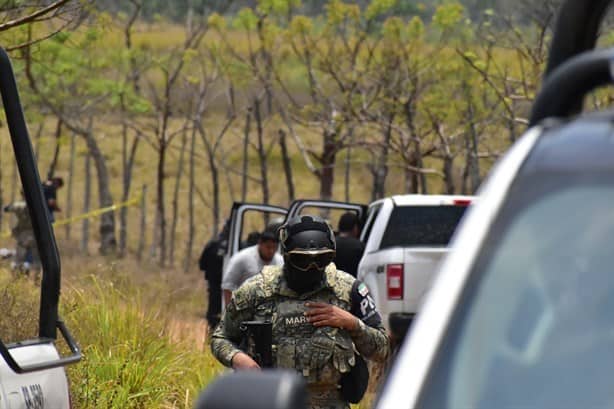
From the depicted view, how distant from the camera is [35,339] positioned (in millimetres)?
5430

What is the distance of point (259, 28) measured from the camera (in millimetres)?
31547

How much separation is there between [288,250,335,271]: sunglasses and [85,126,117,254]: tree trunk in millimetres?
25812

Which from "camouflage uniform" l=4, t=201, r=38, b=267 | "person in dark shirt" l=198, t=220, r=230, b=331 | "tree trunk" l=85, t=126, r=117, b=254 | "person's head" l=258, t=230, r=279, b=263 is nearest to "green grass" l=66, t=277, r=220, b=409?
"person's head" l=258, t=230, r=279, b=263

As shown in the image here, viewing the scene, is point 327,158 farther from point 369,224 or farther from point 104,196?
point 369,224

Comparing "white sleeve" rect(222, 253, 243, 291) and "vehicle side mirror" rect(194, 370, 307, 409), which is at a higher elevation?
"vehicle side mirror" rect(194, 370, 307, 409)

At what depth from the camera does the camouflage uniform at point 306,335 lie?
6.73m

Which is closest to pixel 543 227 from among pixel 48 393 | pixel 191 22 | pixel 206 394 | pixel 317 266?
pixel 206 394

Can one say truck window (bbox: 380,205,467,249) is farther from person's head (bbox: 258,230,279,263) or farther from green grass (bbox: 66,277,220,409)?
green grass (bbox: 66,277,220,409)

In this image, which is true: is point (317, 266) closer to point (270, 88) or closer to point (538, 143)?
point (538, 143)

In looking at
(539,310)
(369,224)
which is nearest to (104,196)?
(369,224)

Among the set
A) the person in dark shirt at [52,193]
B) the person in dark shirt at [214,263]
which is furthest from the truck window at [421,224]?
the person in dark shirt at [52,193]

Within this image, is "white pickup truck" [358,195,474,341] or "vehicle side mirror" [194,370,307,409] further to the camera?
"white pickup truck" [358,195,474,341]

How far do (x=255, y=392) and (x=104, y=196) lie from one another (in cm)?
3251

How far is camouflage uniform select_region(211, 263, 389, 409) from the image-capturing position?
6727 millimetres
